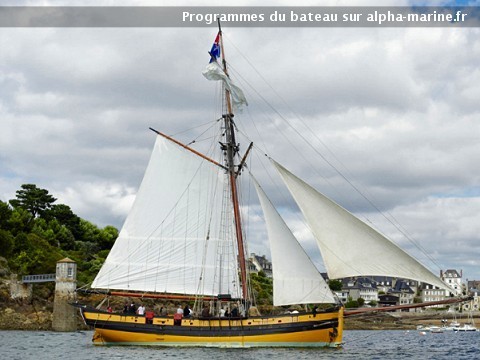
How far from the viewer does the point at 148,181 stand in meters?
52.6

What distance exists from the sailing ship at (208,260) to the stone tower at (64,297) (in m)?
31.8

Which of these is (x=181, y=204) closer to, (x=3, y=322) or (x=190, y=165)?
(x=190, y=165)

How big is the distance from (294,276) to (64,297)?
4354 centimetres

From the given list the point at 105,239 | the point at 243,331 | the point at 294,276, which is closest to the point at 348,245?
the point at 294,276

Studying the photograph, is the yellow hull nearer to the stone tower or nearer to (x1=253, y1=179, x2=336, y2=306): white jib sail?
(x1=253, y1=179, x2=336, y2=306): white jib sail

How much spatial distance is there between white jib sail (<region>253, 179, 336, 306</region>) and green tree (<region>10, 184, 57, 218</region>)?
8182 centimetres

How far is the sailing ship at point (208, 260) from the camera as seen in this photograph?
46.7m

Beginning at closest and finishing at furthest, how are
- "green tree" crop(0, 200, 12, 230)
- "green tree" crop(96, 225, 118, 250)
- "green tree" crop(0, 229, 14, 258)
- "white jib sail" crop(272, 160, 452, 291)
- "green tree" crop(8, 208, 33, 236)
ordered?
1. "white jib sail" crop(272, 160, 452, 291)
2. "green tree" crop(0, 229, 14, 258)
3. "green tree" crop(0, 200, 12, 230)
4. "green tree" crop(8, 208, 33, 236)
5. "green tree" crop(96, 225, 118, 250)

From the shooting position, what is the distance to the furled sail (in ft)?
169

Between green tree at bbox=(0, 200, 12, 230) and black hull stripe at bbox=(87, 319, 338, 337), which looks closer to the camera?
black hull stripe at bbox=(87, 319, 338, 337)

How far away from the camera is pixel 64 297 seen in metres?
82.8

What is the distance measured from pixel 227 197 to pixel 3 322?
43339mm

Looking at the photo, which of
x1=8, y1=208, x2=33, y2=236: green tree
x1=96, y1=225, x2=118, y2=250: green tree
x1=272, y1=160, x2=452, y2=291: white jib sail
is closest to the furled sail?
x1=272, y1=160, x2=452, y2=291: white jib sail

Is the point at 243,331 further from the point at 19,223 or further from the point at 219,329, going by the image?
the point at 19,223
